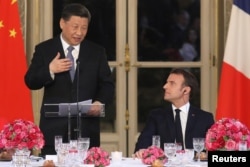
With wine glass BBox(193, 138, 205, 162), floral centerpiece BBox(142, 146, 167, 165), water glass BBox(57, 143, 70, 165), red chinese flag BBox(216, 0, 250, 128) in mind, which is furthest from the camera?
red chinese flag BBox(216, 0, 250, 128)

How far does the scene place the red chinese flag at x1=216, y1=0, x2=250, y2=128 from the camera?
638cm

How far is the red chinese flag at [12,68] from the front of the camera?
6395 millimetres

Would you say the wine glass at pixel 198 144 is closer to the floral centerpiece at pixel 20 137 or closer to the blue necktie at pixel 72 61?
the floral centerpiece at pixel 20 137

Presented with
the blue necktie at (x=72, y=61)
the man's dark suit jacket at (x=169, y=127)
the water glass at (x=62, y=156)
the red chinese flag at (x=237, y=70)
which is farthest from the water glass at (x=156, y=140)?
the red chinese flag at (x=237, y=70)

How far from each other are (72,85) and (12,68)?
1280 mm

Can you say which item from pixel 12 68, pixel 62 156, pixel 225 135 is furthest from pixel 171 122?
pixel 12 68

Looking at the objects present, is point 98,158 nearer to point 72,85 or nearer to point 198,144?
point 198,144

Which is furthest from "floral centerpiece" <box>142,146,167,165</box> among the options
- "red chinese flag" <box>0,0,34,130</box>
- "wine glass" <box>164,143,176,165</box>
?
"red chinese flag" <box>0,0,34,130</box>

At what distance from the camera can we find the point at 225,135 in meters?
4.32

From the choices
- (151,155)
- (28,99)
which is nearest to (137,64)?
(28,99)

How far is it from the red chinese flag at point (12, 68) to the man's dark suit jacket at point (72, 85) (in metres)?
1.06

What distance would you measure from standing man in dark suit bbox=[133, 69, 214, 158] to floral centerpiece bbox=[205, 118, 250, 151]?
70 centimetres

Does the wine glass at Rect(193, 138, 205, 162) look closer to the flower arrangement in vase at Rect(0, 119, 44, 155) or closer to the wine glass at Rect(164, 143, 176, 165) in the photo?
the wine glass at Rect(164, 143, 176, 165)

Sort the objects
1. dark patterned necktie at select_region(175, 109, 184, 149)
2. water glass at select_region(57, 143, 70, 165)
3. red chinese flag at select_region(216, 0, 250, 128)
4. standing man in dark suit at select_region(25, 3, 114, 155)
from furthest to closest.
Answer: red chinese flag at select_region(216, 0, 250, 128)
standing man in dark suit at select_region(25, 3, 114, 155)
dark patterned necktie at select_region(175, 109, 184, 149)
water glass at select_region(57, 143, 70, 165)
